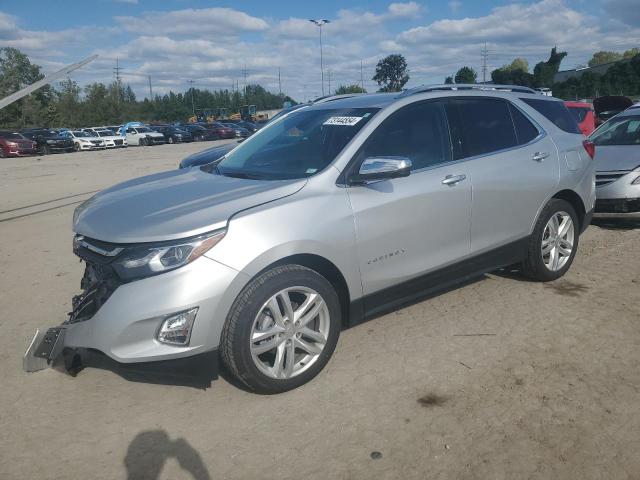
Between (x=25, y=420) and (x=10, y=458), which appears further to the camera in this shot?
(x=25, y=420)

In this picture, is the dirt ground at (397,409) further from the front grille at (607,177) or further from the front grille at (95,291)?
the front grille at (607,177)

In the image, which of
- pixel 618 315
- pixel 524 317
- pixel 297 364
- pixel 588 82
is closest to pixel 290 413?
pixel 297 364

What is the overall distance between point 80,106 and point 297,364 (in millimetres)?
91531

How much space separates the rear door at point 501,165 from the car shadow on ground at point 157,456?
2.63 meters

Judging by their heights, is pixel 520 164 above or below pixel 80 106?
below

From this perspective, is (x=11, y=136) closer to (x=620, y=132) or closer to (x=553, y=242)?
(x=620, y=132)

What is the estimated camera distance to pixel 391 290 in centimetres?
379

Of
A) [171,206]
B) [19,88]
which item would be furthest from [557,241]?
[19,88]

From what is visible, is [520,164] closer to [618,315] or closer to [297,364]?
[618,315]

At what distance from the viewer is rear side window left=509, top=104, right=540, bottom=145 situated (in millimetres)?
4789

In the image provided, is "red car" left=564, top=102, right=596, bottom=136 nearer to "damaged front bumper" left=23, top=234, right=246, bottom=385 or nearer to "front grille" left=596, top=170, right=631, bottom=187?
"front grille" left=596, top=170, right=631, bottom=187

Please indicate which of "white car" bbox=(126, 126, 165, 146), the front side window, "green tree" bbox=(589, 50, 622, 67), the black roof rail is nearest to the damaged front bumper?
the front side window

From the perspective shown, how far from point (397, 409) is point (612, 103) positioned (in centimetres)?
1688

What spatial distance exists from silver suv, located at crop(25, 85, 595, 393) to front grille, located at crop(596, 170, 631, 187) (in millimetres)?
2334
